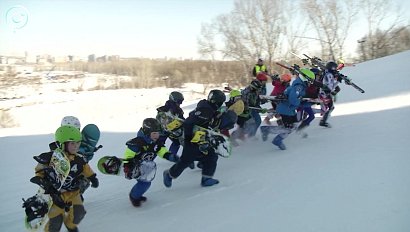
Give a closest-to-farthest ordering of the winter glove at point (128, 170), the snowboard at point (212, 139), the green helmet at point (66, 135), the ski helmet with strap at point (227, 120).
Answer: the green helmet at point (66, 135)
the winter glove at point (128, 170)
the snowboard at point (212, 139)
the ski helmet with strap at point (227, 120)

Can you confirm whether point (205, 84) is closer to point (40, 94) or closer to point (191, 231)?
point (40, 94)

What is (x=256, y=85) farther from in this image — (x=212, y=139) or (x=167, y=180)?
(x=167, y=180)

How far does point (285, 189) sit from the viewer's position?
398 centimetres

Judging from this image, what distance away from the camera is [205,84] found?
29.6 metres

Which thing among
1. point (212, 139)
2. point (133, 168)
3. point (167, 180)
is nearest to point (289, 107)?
point (212, 139)

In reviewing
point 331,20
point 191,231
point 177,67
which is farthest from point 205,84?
point 191,231

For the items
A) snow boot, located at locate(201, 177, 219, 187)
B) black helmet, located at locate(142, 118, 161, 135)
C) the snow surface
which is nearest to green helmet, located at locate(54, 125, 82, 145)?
black helmet, located at locate(142, 118, 161, 135)

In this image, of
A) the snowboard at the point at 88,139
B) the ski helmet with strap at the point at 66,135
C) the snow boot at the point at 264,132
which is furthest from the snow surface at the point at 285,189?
the ski helmet with strap at the point at 66,135

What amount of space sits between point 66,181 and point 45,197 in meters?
0.24

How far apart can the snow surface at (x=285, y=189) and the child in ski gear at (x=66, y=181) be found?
341 millimetres

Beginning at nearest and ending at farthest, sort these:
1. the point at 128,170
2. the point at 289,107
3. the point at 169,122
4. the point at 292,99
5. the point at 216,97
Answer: the point at 128,170, the point at 216,97, the point at 169,122, the point at 292,99, the point at 289,107

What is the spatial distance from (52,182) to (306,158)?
3530mm

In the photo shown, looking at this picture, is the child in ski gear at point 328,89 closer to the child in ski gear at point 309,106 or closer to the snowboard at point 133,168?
the child in ski gear at point 309,106

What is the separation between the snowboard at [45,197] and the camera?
10.4 feet
